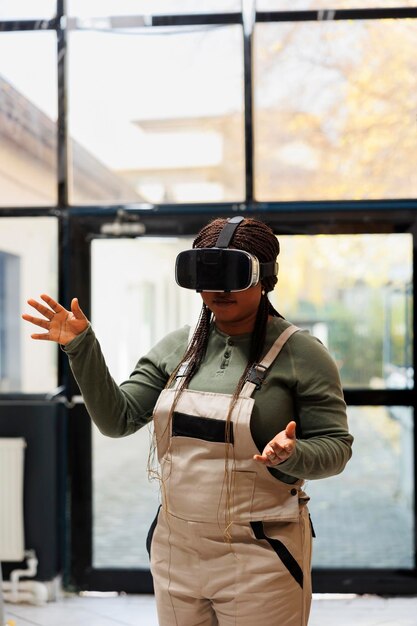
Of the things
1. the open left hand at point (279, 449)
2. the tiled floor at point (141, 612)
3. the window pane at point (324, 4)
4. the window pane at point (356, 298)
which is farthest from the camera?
the window pane at point (356, 298)

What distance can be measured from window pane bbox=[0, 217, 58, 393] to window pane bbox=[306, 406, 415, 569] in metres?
1.37

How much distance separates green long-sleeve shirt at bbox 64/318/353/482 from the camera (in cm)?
169

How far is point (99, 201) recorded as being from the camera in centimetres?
353

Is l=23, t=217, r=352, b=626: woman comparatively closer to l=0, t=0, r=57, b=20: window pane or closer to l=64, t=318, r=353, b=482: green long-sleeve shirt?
l=64, t=318, r=353, b=482: green long-sleeve shirt

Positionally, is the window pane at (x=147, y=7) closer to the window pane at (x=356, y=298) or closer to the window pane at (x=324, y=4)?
the window pane at (x=324, y=4)

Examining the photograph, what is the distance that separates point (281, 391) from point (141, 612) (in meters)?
1.94

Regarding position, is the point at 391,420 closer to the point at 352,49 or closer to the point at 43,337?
the point at 352,49

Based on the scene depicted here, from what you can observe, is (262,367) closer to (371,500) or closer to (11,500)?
(11,500)

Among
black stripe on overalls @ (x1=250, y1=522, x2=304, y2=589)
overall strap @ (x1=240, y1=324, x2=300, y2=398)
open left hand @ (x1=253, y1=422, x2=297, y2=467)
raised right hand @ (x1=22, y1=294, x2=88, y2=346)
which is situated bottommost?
black stripe on overalls @ (x1=250, y1=522, x2=304, y2=589)

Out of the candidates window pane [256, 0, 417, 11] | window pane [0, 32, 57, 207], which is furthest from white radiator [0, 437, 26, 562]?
window pane [256, 0, 417, 11]

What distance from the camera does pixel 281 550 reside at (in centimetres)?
172

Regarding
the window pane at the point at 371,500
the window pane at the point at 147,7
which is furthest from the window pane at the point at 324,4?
the window pane at the point at 371,500

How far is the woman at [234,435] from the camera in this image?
169 centimetres

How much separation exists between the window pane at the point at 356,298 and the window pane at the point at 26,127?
3.56ft
